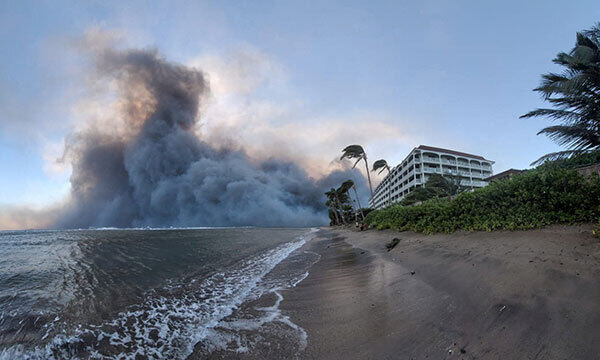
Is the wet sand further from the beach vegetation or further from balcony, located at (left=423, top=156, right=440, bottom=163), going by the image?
balcony, located at (left=423, top=156, right=440, bottom=163)

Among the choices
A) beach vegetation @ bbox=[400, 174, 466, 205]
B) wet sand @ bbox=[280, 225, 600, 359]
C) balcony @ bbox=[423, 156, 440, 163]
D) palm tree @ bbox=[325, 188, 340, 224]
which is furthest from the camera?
palm tree @ bbox=[325, 188, 340, 224]

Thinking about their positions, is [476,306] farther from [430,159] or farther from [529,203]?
[430,159]

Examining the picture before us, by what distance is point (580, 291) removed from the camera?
12.3 feet

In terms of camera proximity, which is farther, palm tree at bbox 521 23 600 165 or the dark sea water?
palm tree at bbox 521 23 600 165

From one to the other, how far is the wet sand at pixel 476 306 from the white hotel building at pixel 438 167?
2243 inches

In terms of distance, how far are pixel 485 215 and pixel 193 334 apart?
1093cm

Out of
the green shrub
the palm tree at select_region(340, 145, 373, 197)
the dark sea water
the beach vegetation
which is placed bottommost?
the dark sea water

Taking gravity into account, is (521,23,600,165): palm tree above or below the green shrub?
above

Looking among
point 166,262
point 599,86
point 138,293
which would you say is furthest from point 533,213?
point 166,262

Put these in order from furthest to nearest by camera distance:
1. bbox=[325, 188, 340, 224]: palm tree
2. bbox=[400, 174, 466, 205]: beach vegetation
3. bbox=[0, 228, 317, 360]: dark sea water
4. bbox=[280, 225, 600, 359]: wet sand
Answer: bbox=[325, 188, 340, 224]: palm tree
bbox=[400, 174, 466, 205]: beach vegetation
bbox=[0, 228, 317, 360]: dark sea water
bbox=[280, 225, 600, 359]: wet sand

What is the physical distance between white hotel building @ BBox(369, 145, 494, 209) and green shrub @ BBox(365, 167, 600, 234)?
52.1 metres

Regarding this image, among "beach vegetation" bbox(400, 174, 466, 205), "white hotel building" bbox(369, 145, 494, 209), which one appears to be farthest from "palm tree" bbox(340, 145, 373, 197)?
"white hotel building" bbox(369, 145, 494, 209)

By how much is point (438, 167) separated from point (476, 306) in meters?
69.3

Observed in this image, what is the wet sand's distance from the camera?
3.14 meters
